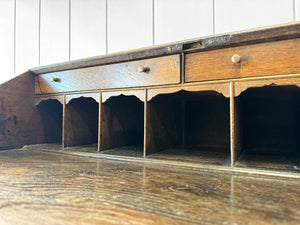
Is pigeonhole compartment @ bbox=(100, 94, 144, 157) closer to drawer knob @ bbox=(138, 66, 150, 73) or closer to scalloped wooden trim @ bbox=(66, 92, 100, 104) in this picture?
scalloped wooden trim @ bbox=(66, 92, 100, 104)

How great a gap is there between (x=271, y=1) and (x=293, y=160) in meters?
0.80

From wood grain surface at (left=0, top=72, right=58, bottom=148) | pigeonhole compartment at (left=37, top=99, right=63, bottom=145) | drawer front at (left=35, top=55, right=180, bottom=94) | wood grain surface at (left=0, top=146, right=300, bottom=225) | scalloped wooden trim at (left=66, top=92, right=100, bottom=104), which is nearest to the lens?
wood grain surface at (left=0, top=146, right=300, bottom=225)

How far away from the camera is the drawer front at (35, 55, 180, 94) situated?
35.5 inches

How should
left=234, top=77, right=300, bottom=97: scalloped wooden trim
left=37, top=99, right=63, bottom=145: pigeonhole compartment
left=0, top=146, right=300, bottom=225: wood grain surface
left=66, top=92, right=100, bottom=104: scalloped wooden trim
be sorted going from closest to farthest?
left=0, top=146, right=300, bottom=225: wood grain surface → left=234, top=77, right=300, bottom=97: scalloped wooden trim → left=66, top=92, right=100, bottom=104: scalloped wooden trim → left=37, top=99, right=63, bottom=145: pigeonhole compartment

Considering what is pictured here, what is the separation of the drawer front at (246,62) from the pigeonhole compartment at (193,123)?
0.84ft

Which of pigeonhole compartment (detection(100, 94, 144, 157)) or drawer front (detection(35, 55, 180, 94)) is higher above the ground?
drawer front (detection(35, 55, 180, 94))

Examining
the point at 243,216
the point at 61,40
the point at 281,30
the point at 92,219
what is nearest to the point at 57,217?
the point at 92,219

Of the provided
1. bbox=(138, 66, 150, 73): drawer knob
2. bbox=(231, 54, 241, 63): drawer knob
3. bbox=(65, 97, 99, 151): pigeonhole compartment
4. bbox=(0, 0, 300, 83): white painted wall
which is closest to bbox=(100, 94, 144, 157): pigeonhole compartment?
bbox=(65, 97, 99, 151): pigeonhole compartment

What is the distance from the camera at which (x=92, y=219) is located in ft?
1.21

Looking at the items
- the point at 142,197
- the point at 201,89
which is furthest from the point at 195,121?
the point at 142,197

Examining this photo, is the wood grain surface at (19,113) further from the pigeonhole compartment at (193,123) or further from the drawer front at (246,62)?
the drawer front at (246,62)

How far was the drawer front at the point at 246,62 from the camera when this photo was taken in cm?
71

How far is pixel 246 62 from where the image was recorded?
0.77 meters

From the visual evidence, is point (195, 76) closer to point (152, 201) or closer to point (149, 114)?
point (149, 114)
